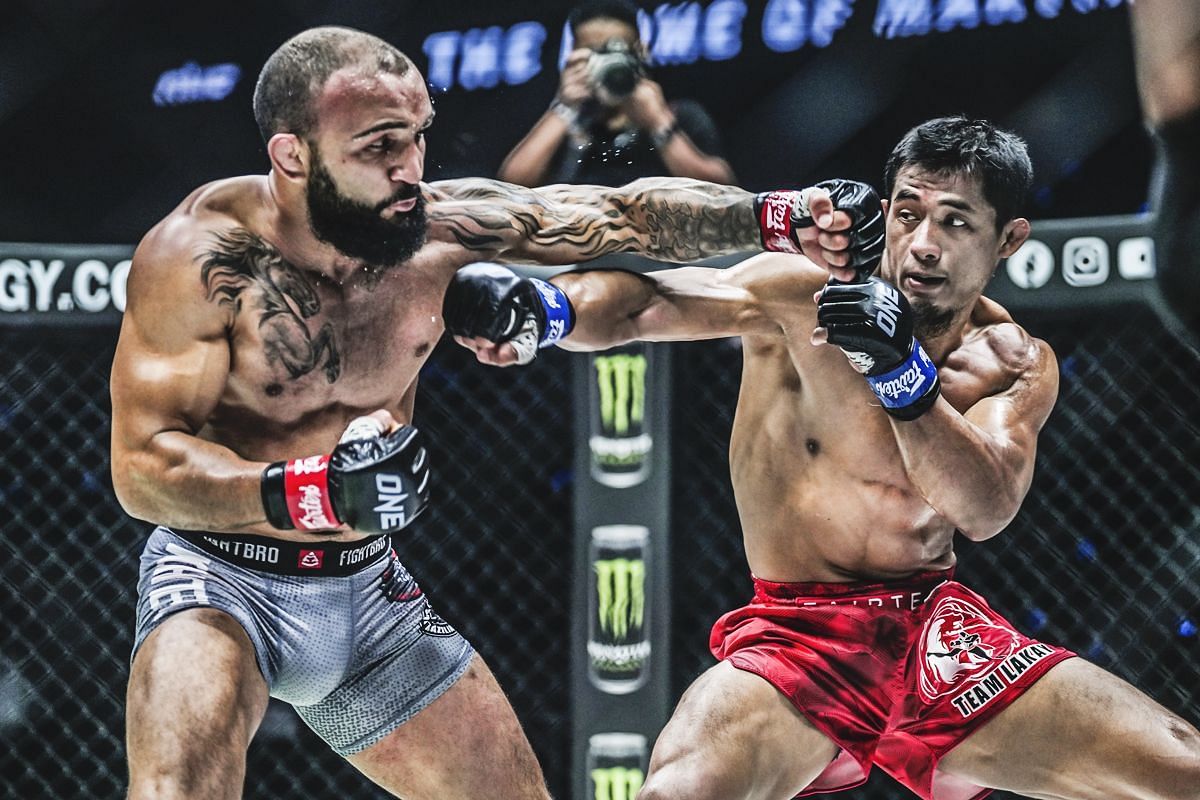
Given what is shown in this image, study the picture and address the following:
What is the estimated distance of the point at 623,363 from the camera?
2508mm

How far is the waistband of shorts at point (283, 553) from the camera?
2076mm

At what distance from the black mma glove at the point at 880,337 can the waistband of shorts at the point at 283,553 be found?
2.36 feet

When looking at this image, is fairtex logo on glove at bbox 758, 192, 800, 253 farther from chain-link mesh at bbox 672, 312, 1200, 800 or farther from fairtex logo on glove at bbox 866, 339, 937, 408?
chain-link mesh at bbox 672, 312, 1200, 800

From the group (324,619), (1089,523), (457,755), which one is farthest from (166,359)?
(1089,523)

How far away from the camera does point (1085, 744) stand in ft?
6.90

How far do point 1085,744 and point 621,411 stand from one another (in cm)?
86

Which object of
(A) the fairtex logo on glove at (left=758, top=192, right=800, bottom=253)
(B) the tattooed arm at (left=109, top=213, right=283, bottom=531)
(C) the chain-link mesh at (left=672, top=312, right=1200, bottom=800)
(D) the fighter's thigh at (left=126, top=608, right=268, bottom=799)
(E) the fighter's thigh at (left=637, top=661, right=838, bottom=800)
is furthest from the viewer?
(C) the chain-link mesh at (left=672, top=312, right=1200, bottom=800)

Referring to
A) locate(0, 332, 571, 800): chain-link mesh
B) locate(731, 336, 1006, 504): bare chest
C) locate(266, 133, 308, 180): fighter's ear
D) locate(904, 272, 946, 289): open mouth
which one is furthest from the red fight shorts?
locate(266, 133, 308, 180): fighter's ear

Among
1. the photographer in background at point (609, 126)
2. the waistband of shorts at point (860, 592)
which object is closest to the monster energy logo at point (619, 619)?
the waistband of shorts at point (860, 592)

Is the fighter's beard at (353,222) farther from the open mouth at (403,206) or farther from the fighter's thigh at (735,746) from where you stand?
the fighter's thigh at (735,746)

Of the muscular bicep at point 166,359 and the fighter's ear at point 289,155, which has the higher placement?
the fighter's ear at point 289,155

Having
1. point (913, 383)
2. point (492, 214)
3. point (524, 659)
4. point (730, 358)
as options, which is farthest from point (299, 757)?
point (913, 383)

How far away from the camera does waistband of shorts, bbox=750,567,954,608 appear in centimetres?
227

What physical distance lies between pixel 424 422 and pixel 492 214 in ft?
2.74
